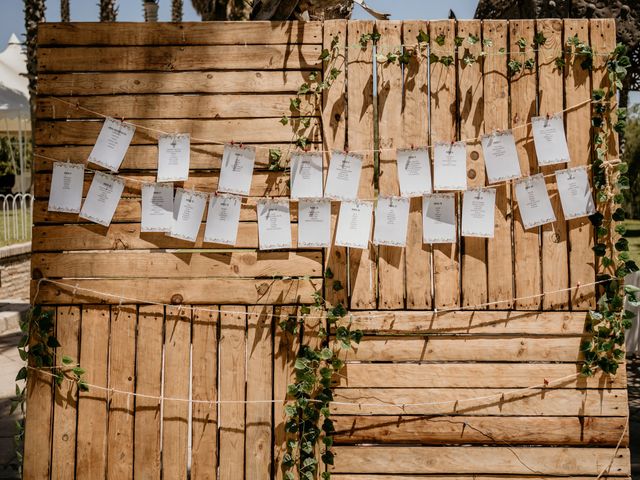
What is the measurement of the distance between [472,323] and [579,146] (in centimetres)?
124

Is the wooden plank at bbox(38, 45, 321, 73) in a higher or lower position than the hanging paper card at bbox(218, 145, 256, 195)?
higher

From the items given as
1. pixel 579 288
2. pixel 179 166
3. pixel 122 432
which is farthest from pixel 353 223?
pixel 122 432

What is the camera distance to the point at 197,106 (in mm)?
3596

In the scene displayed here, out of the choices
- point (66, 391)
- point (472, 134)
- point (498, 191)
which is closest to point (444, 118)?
point (472, 134)

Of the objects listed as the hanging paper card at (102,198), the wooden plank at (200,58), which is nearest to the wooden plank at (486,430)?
the hanging paper card at (102,198)

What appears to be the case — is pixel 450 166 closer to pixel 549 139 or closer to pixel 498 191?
pixel 498 191

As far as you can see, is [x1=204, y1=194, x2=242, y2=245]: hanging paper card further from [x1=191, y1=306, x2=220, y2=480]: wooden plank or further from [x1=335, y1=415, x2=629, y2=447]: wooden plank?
[x1=335, y1=415, x2=629, y2=447]: wooden plank

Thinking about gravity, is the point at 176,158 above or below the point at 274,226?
above

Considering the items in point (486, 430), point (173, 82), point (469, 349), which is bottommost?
point (486, 430)

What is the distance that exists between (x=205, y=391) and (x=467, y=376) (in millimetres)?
1561

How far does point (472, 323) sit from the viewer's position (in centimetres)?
354

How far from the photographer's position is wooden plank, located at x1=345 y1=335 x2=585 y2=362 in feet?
11.6

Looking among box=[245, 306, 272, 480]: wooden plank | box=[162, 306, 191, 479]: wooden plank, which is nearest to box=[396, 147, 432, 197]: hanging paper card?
box=[245, 306, 272, 480]: wooden plank

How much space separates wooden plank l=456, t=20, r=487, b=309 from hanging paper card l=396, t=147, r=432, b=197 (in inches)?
10.0
